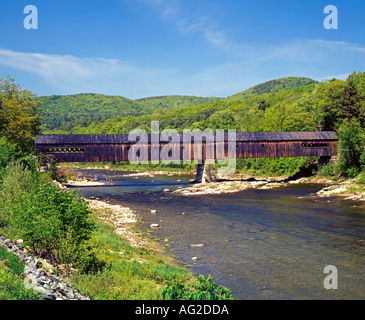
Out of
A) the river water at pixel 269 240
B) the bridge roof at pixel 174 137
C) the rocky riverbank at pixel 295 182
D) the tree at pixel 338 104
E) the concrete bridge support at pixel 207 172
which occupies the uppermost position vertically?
the tree at pixel 338 104

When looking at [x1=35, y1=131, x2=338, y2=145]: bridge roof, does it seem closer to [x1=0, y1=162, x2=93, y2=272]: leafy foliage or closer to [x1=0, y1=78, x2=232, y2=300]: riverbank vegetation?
[x1=0, y1=78, x2=232, y2=300]: riverbank vegetation

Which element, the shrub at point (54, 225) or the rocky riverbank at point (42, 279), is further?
the shrub at point (54, 225)

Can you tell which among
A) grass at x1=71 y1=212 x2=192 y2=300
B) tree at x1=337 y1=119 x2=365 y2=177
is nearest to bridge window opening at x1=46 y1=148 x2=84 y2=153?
grass at x1=71 y1=212 x2=192 y2=300

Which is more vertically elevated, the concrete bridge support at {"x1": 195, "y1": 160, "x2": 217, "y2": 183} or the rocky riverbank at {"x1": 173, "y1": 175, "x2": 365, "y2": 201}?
the concrete bridge support at {"x1": 195, "y1": 160, "x2": 217, "y2": 183}

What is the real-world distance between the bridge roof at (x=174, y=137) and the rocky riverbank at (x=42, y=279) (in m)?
28.4

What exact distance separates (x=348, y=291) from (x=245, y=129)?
58.6 metres

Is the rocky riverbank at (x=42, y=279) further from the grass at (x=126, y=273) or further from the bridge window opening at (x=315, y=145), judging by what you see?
the bridge window opening at (x=315, y=145)

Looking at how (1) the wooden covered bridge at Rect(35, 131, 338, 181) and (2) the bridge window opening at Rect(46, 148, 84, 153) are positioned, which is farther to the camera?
(1) the wooden covered bridge at Rect(35, 131, 338, 181)

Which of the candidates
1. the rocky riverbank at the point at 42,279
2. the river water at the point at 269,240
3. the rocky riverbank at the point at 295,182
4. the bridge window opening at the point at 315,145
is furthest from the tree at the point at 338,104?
the rocky riverbank at the point at 42,279

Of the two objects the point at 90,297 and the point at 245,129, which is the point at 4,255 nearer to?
the point at 90,297

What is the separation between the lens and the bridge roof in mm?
37469

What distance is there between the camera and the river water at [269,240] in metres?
11.8

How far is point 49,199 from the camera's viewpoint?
1057 cm
